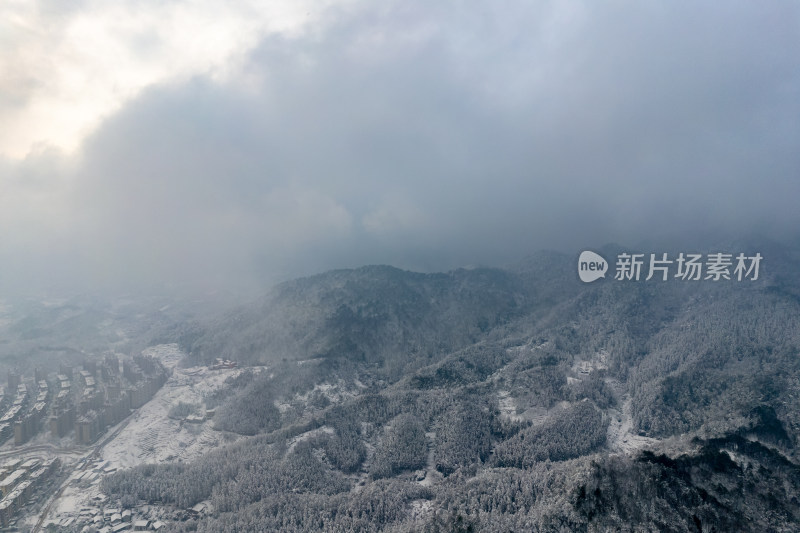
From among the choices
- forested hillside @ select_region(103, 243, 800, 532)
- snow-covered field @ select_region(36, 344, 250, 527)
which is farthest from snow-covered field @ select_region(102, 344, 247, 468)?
forested hillside @ select_region(103, 243, 800, 532)

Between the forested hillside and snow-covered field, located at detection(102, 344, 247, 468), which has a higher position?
the forested hillside

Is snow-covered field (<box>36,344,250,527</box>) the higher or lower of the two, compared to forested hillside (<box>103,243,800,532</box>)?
lower

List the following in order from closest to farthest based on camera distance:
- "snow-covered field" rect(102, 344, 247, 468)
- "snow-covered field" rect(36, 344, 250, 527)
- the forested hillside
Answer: the forested hillside, "snow-covered field" rect(36, 344, 250, 527), "snow-covered field" rect(102, 344, 247, 468)

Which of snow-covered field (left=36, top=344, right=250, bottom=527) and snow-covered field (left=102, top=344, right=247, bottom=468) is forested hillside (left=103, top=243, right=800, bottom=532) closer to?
snow-covered field (left=36, top=344, right=250, bottom=527)

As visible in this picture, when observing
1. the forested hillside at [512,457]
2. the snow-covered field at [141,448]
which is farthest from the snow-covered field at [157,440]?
the forested hillside at [512,457]

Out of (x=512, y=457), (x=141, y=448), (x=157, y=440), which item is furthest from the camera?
(x=157, y=440)

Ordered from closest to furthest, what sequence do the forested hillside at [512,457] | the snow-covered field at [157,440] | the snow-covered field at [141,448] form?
the forested hillside at [512,457]
the snow-covered field at [141,448]
the snow-covered field at [157,440]

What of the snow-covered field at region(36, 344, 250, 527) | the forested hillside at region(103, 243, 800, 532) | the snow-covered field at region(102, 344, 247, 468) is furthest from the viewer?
the snow-covered field at region(102, 344, 247, 468)

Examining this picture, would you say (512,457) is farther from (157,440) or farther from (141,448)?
(141,448)

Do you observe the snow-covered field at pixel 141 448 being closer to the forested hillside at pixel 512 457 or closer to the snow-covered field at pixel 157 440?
the snow-covered field at pixel 157 440

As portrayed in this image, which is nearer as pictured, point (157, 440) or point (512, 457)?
point (512, 457)

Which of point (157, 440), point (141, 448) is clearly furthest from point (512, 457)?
point (141, 448)

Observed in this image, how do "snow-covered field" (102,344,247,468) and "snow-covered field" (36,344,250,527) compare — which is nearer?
"snow-covered field" (36,344,250,527)
